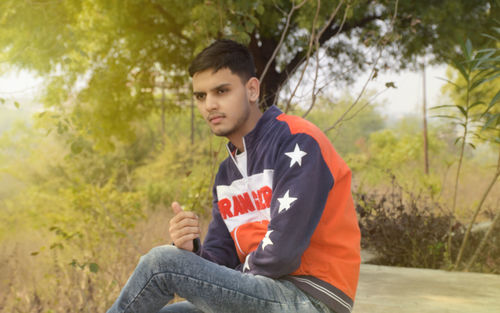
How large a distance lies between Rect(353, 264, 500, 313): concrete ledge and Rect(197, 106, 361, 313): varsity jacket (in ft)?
4.85

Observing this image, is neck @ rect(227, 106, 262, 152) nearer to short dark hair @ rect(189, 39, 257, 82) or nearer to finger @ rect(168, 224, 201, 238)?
short dark hair @ rect(189, 39, 257, 82)

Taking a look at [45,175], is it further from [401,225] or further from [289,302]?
[289,302]

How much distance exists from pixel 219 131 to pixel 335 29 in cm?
776

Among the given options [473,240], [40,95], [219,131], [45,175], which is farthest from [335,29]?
[45,175]

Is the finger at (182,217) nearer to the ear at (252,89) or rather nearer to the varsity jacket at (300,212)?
the varsity jacket at (300,212)

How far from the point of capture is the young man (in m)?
1.55

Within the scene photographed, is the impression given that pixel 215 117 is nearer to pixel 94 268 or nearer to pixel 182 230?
pixel 182 230

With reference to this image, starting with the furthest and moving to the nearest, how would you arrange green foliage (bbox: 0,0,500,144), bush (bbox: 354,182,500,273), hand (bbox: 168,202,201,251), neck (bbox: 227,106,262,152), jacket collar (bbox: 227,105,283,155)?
green foliage (bbox: 0,0,500,144) < bush (bbox: 354,182,500,273) < neck (bbox: 227,106,262,152) < jacket collar (bbox: 227,105,283,155) < hand (bbox: 168,202,201,251)

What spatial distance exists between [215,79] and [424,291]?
2.61 metres

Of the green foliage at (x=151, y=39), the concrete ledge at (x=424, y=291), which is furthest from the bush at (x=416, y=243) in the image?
the green foliage at (x=151, y=39)

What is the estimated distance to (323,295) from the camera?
163cm

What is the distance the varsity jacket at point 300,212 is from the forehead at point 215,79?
0.22 metres

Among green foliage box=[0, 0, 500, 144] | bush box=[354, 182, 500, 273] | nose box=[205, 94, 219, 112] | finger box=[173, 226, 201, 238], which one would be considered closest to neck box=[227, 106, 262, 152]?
nose box=[205, 94, 219, 112]

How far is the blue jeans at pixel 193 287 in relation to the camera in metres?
1.54
